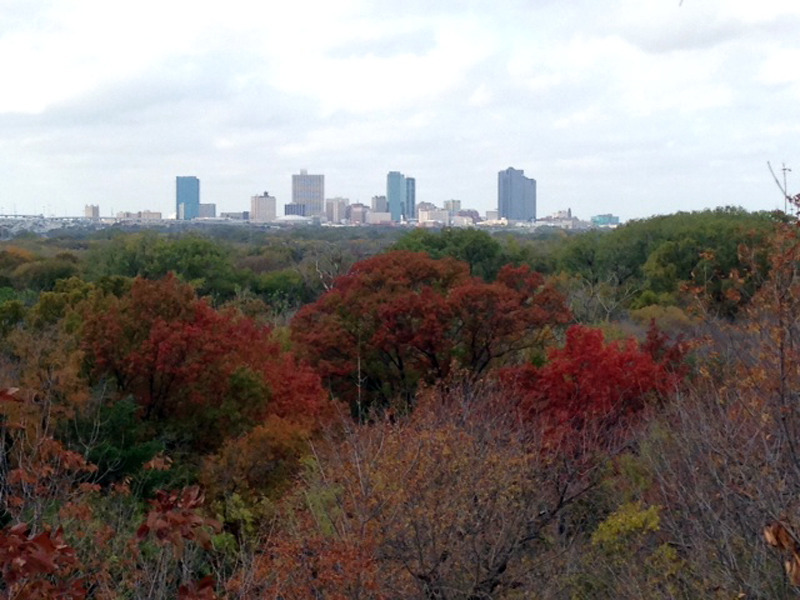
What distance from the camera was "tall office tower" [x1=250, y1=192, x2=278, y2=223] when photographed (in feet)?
548

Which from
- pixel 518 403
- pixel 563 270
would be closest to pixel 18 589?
pixel 518 403

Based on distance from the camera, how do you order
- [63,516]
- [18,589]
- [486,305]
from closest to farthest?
[18,589] < [63,516] < [486,305]

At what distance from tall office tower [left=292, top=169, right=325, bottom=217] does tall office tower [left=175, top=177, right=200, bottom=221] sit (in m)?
16.6

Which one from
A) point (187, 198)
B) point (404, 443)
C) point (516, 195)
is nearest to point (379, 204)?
point (516, 195)

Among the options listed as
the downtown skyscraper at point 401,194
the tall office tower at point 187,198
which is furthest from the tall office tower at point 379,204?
the tall office tower at point 187,198

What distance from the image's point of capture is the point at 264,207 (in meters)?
168

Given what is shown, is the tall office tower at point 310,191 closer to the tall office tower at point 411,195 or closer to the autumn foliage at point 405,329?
the tall office tower at point 411,195

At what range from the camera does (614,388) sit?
62.5 feet

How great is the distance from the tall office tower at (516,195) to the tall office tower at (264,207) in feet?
123

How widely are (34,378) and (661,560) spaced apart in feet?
37.8

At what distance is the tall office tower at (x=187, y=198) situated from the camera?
17125 centimetres

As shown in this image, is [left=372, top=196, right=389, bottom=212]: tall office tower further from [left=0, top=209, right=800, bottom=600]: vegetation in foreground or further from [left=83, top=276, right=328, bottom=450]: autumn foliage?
[left=83, top=276, right=328, bottom=450]: autumn foliage

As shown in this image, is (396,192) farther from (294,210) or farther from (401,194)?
(294,210)

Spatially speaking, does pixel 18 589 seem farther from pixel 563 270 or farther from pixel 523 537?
pixel 563 270
